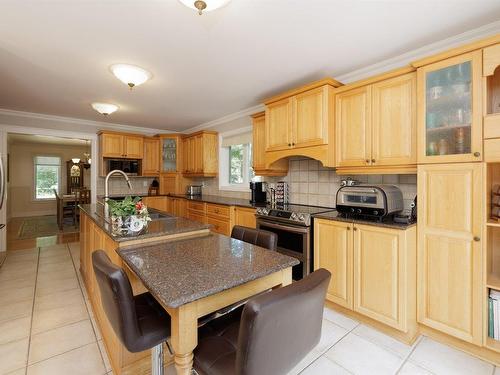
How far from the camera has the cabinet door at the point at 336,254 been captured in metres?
2.26

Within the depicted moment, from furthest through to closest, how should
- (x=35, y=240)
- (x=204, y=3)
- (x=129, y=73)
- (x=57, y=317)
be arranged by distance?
1. (x=35, y=240)
2. (x=129, y=73)
3. (x=57, y=317)
4. (x=204, y=3)

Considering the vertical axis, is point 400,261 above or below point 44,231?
above

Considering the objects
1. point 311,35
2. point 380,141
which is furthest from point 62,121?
point 380,141

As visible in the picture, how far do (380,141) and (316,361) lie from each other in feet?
6.10

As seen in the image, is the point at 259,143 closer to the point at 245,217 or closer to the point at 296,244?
the point at 245,217

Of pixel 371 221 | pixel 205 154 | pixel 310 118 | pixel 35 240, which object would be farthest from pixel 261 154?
pixel 35 240

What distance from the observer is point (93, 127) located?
4.99 metres

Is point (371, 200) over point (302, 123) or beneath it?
beneath

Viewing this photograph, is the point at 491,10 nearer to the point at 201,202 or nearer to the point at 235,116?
the point at 235,116

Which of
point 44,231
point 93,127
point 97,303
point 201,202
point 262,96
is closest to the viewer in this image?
point 97,303

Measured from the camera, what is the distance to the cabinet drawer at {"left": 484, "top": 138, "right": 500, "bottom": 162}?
1.63 metres

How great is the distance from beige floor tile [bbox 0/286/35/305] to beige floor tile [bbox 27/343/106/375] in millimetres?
1298

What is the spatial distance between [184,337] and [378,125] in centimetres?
224

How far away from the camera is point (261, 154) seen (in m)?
3.52
